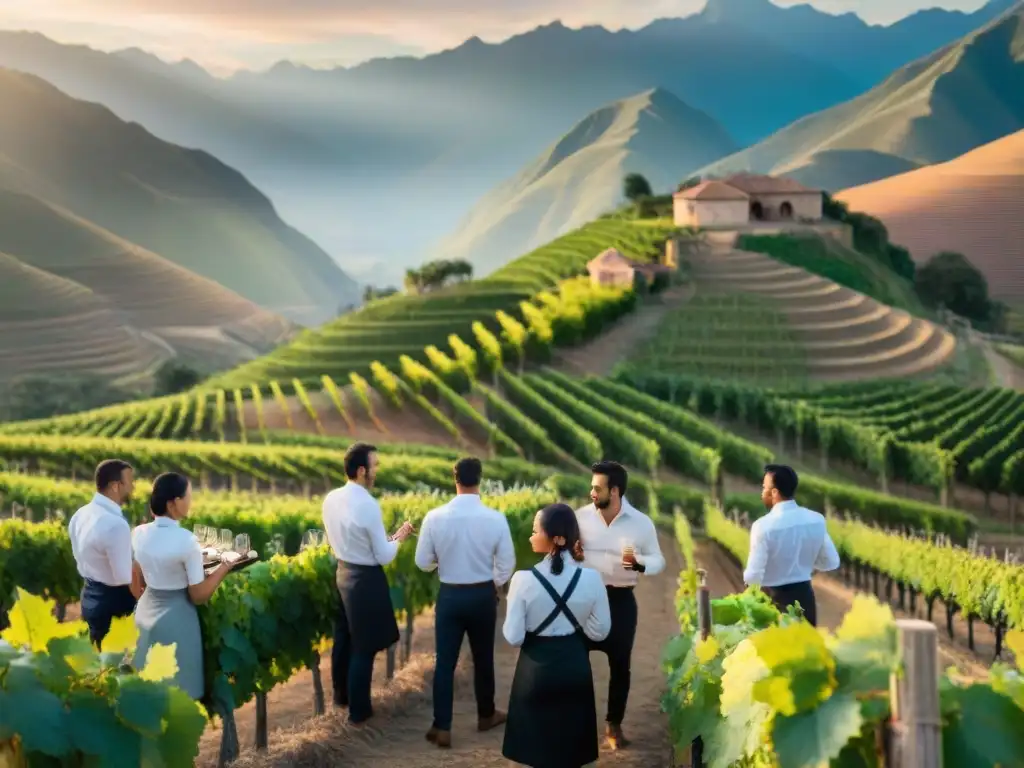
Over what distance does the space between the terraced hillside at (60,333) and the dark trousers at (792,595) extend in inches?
2828

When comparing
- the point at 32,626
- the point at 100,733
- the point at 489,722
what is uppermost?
the point at 32,626

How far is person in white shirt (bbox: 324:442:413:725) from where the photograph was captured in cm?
681

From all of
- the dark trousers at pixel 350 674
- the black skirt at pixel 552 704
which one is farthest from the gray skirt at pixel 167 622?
the black skirt at pixel 552 704

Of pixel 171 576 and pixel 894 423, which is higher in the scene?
pixel 171 576

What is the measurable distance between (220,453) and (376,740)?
60.6ft

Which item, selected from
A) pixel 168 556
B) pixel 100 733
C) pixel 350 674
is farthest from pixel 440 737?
pixel 100 733

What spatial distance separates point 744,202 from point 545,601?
4980 centimetres

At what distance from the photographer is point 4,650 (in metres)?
3.79

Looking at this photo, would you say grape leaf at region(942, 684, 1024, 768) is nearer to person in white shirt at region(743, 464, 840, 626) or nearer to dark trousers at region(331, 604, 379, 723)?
person in white shirt at region(743, 464, 840, 626)

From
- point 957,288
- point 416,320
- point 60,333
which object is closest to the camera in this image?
point 416,320

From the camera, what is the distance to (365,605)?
7.00 meters

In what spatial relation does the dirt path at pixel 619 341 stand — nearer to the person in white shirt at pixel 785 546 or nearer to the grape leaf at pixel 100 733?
the person in white shirt at pixel 785 546

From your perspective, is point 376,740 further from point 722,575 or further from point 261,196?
point 261,196

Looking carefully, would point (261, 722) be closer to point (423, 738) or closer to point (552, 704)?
point (423, 738)
